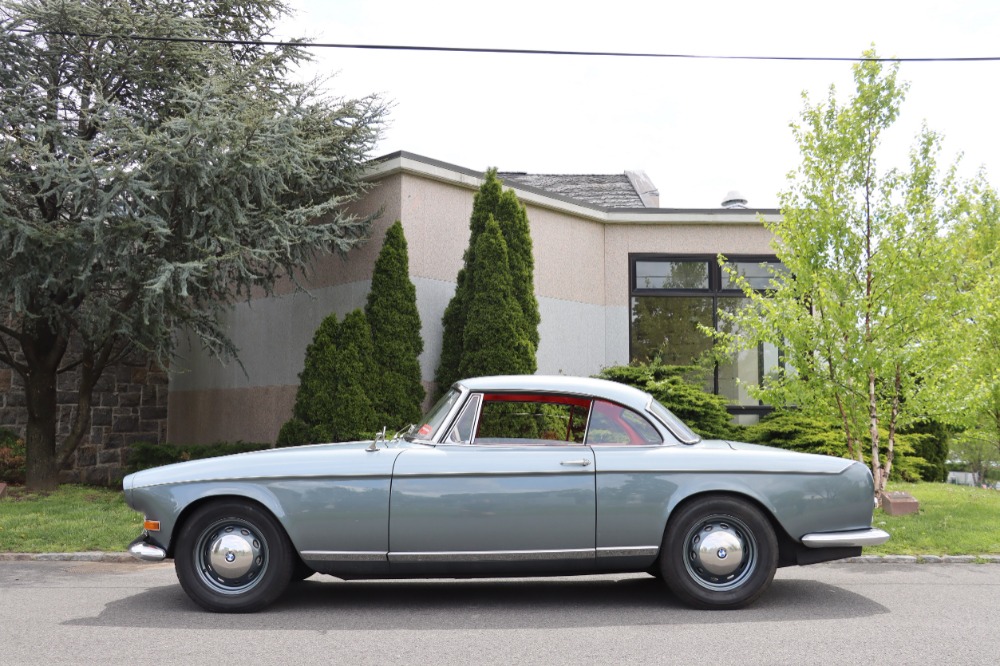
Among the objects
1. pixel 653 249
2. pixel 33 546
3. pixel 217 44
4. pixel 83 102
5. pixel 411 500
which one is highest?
pixel 217 44

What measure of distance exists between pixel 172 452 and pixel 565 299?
6557 mm

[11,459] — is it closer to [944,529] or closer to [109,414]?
[109,414]

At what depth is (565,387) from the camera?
20.7ft

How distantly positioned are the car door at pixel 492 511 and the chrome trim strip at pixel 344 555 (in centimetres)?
9

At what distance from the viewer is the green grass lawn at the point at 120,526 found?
8482 millimetres

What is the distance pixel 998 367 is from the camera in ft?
53.8

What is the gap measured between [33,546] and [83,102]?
616 cm

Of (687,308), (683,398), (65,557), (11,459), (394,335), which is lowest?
(65,557)

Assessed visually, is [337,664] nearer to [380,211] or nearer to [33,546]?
[33,546]

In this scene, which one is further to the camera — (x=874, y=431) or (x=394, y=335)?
(x=394, y=335)

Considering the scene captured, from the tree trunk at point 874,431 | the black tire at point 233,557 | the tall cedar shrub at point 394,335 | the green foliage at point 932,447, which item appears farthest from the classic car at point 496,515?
the green foliage at point 932,447

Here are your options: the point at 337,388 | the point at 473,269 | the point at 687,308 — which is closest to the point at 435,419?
the point at 337,388

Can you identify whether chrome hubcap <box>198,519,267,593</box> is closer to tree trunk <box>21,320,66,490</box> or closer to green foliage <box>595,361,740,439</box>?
tree trunk <box>21,320,66,490</box>

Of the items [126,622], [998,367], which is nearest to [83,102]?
[126,622]
